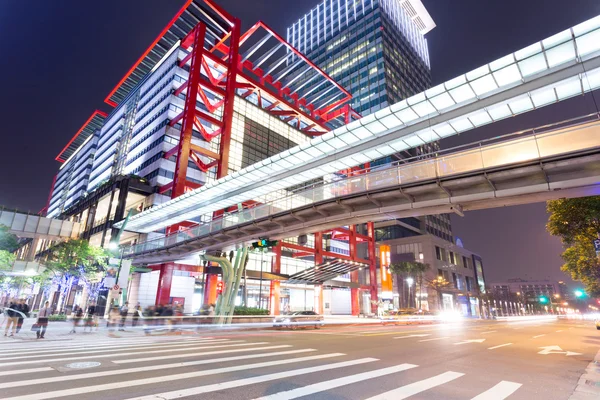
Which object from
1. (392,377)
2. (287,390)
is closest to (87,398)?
(287,390)

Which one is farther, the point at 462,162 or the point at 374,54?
the point at 374,54

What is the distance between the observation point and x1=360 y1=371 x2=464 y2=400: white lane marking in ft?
19.0

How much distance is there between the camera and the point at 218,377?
694 cm

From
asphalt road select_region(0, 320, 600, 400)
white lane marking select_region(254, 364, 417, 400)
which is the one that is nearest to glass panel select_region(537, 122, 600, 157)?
asphalt road select_region(0, 320, 600, 400)

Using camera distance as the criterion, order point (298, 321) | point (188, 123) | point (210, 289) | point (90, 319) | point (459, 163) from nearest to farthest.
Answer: point (459, 163) → point (90, 319) → point (298, 321) → point (210, 289) → point (188, 123)

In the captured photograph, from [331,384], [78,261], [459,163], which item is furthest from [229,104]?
[331,384]

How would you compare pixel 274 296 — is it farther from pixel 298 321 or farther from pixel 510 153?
pixel 510 153

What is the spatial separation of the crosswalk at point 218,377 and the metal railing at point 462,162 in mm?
8968

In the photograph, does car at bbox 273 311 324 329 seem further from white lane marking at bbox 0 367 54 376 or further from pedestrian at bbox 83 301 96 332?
white lane marking at bbox 0 367 54 376

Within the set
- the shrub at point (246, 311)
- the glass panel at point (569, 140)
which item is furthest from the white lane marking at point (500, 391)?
the shrub at point (246, 311)

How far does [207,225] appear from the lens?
25516mm

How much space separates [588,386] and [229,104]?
170ft

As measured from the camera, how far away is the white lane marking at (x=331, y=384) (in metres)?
5.64

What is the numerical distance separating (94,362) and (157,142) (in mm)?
53662
